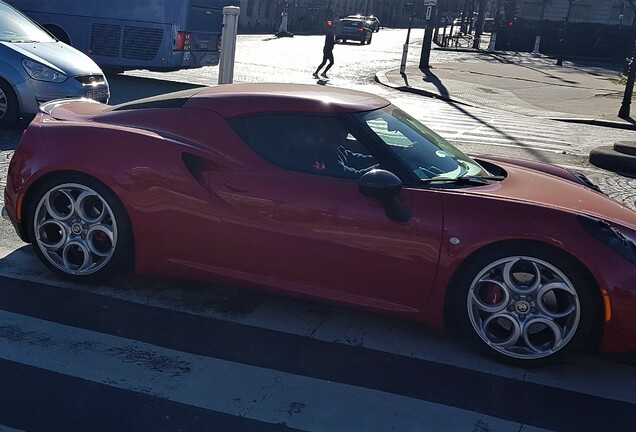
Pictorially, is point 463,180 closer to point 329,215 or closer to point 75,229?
point 329,215

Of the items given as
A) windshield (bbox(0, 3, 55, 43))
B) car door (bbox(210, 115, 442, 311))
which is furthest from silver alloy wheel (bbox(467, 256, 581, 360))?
windshield (bbox(0, 3, 55, 43))

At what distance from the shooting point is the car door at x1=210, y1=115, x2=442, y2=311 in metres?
4.68

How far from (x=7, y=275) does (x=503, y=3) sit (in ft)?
220

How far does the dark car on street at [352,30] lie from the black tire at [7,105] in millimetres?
39179

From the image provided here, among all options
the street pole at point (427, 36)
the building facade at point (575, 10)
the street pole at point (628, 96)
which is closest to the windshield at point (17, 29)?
the street pole at point (628, 96)

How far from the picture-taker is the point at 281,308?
5.20 metres

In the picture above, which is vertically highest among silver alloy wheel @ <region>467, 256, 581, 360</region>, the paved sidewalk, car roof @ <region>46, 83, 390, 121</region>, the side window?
car roof @ <region>46, 83, 390, 121</region>

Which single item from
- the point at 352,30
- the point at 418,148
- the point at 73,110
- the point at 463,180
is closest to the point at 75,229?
the point at 73,110

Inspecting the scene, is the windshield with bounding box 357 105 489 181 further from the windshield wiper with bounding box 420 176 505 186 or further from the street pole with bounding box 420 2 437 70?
the street pole with bounding box 420 2 437 70

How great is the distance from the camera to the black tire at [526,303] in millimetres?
4461

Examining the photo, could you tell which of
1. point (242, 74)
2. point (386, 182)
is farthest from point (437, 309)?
point (242, 74)

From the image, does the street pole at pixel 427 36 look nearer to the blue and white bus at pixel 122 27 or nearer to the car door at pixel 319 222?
the blue and white bus at pixel 122 27

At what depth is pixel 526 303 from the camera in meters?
4.56

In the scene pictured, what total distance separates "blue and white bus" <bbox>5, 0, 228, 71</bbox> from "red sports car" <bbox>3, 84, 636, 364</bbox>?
12191 mm
